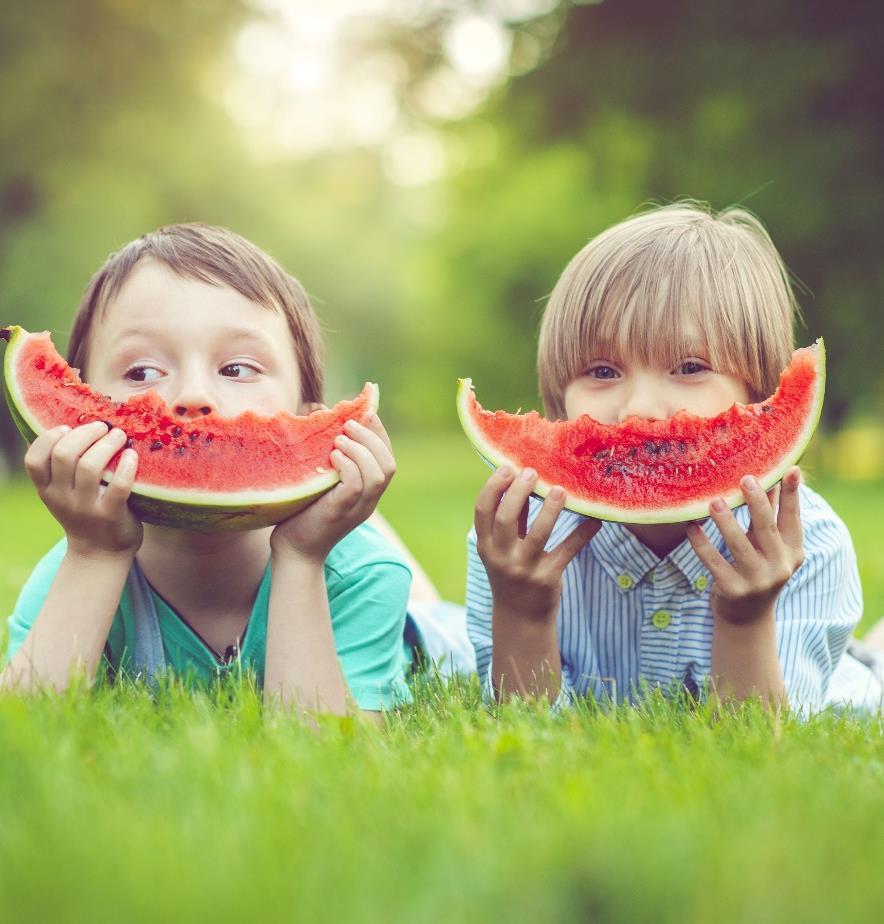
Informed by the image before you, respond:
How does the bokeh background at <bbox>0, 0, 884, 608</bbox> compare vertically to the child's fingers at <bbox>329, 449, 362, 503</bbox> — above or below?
above

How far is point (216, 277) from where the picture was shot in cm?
294

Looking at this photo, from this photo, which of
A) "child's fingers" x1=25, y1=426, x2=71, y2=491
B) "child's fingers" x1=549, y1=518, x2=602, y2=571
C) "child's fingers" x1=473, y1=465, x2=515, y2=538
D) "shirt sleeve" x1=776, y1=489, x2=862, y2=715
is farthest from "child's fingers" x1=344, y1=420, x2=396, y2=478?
"shirt sleeve" x1=776, y1=489, x2=862, y2=715

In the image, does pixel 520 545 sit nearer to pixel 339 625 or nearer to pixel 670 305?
pixel 339 625

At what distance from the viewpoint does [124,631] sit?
3027 mm

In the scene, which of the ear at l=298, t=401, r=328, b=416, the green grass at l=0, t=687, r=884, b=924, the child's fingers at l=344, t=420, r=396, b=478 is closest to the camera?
the green grass at l=0, t=687, r=884, b=924

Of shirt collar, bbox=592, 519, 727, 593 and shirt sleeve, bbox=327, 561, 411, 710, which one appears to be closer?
shirt sleeve, bbox=327, 561, 411, 710

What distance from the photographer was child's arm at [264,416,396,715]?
263cm

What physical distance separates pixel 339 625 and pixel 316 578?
306 millimetres

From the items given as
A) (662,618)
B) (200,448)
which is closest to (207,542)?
(200,448)

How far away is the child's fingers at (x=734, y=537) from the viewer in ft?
8.50

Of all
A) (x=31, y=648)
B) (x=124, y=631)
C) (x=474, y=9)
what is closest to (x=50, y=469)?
(x=31, y=648)

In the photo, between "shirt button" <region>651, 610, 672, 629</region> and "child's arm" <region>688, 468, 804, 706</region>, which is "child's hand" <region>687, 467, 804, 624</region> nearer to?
"child's arm" <region>688, 468, 804, 706</region>

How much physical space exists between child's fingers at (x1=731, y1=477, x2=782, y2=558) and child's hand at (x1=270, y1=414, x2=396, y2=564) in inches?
35.4

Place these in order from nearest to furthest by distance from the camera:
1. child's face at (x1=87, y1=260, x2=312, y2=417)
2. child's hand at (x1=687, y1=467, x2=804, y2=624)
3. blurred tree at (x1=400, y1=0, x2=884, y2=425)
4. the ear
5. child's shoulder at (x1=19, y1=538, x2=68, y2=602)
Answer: child's hand at (x1=687, y1=467, x2=804, y2=624)
child's face at (x1=87, y1=260, x2=312, y2=417)
child's shoulder at (x1=19, y1=538, x2=68, y2=602)
the ear
blurred tree at (x1=400, y1=0, x2=884, y2=425)
